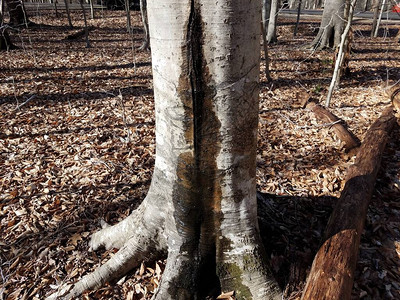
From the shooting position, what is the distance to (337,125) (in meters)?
5.06

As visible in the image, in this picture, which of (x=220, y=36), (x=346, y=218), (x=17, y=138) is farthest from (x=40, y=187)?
Answer: (x=346, y=218)

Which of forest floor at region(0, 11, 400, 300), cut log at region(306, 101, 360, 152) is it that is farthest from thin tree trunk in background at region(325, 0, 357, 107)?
forest floor at region(0, 11, 400, 300)

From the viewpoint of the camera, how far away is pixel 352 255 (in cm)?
232

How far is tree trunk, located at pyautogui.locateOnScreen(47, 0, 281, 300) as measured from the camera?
61.8 inches

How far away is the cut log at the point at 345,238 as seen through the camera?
203cm

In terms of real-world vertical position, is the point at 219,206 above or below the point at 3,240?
above

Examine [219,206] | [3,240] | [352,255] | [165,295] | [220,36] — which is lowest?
[3,240]

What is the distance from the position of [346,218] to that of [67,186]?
3307mm

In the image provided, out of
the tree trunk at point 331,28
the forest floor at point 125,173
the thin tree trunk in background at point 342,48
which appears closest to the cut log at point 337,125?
the forest floor at point 125,173

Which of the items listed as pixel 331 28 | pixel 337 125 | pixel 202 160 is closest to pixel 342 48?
pixel 337 125

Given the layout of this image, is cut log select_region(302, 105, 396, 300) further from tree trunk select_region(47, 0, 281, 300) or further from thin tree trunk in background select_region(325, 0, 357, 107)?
thin tree trunk in background select_region(325, 0, 357, 107)

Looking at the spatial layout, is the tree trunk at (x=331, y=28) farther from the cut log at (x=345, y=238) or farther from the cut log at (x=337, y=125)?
the cut log at (x=345, y=238)

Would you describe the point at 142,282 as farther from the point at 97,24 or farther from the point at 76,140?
the point at 97,24

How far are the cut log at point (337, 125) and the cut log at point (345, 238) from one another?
Answer: 0.45 meters
